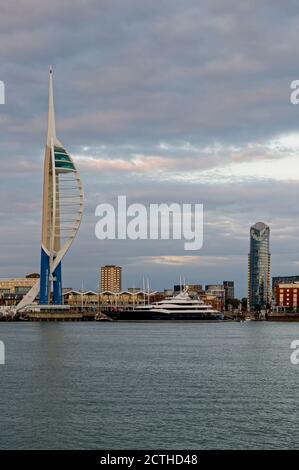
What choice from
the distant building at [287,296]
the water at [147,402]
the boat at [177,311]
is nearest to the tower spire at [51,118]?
the boat at [177,311]

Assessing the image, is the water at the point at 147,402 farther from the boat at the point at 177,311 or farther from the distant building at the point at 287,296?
the distant building at the point at 287,296

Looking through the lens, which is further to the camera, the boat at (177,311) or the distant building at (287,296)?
the distant building at (287,296)

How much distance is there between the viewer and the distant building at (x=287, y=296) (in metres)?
166

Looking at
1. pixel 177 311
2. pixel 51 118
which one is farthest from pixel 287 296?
pixel 51 118

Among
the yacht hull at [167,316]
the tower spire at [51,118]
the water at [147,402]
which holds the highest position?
the tower spire at [51,118]

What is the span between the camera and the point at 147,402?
86.0 ft

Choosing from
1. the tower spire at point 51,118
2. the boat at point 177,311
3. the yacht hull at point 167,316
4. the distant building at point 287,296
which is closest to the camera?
the tower spire at point 51,118

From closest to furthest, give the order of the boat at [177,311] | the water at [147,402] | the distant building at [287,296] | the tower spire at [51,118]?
the water at [147,402], the tower spire at [51,118], the boat at [177,311], the distant building at [287,296]

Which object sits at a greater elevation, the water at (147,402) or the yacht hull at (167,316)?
the water at (147,402)

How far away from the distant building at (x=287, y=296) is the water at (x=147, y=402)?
12389cm

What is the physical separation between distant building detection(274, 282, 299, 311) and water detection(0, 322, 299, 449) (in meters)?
124

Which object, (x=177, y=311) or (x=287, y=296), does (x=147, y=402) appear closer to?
(x=177, y=311)
